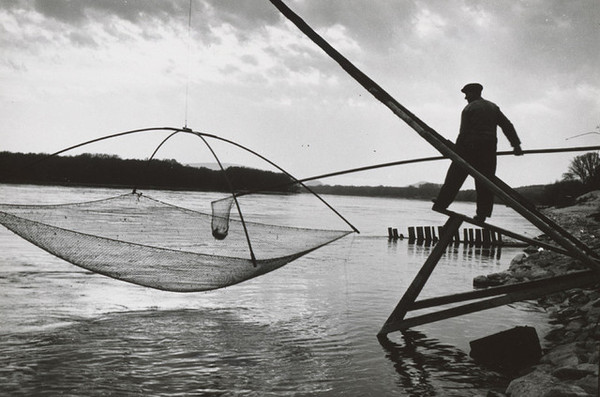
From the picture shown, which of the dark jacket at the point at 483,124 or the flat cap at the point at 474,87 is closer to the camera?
the dark jacket at the point at 483,124

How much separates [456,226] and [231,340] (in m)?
3.83

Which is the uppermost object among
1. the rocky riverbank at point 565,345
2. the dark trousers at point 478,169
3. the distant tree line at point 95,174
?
the distant tree line at point 95,174

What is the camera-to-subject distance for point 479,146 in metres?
6.33

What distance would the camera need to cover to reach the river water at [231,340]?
573 centimetres

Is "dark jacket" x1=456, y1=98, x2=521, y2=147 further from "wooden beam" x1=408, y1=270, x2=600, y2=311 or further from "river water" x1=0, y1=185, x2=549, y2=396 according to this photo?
"river water" x1=0, y1=185, x2=549, y2=396

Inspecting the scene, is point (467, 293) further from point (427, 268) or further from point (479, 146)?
point (479, 146)

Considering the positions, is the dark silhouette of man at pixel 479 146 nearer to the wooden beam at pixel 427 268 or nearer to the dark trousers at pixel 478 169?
the dark trousers at pixel 478 169

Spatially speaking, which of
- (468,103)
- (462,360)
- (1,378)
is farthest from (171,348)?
(468,103)

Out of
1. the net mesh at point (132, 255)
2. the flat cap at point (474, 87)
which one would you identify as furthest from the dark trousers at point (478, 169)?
the net mesh at point (132, 255)

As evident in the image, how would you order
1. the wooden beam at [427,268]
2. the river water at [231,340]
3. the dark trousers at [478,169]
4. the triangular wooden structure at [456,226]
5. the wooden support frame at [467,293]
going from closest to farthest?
the triangular wooden structure at [456,226], the river water at [231,340], the wooden support frame at [467,293], the dark trousers at [478,169], the wooden beam at [427,268]

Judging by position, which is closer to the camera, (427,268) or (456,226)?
(456,226)

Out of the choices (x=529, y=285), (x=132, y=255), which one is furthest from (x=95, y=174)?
(x=529, y=285)

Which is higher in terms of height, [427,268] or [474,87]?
[474,87]

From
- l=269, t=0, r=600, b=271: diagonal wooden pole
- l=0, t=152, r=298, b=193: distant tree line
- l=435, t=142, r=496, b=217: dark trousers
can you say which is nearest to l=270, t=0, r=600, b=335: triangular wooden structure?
l=269, t=0, r=600, b=271: diagonal wooden pole
